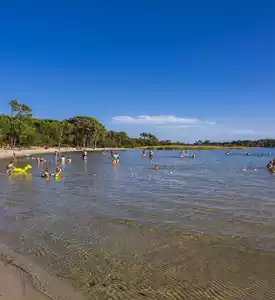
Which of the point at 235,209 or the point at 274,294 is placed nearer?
the point at 274,294

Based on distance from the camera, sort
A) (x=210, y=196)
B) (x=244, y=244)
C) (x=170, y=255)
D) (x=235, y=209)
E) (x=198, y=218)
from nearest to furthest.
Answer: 1. (x=170, y=255)
2. (x=244, y=244)
3. (x=198, y=218)
4. (x=235, y=209)
5. (x=210, y=196)

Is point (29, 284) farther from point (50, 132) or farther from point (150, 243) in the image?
point (50, 132)

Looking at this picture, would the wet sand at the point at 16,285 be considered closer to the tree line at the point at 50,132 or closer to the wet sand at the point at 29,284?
the wet sand at the point at 29,284

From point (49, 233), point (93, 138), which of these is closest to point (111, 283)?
point (49, 233)

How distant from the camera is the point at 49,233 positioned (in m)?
10.8

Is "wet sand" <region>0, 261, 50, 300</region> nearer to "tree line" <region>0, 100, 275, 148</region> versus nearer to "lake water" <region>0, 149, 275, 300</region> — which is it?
"lake water" <region>0, 149, 275, 300</region>

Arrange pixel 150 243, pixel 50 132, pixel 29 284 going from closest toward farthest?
pixel 29 284 → pixel 150 243 → pixel 50 132

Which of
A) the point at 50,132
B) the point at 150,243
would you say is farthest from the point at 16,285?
the point at 50,132

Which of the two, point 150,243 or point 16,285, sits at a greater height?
point 16,285

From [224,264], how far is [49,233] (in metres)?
6.08

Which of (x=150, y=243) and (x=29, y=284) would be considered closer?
(x=29, y=284)

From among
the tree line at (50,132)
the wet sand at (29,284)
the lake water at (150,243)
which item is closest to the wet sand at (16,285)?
the wet sand at (29,284)

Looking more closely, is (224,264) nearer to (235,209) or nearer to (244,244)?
(244,244)

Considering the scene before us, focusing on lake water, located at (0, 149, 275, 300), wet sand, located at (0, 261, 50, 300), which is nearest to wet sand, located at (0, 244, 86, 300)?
wet sand, located at (0, 261, 50, 300)
